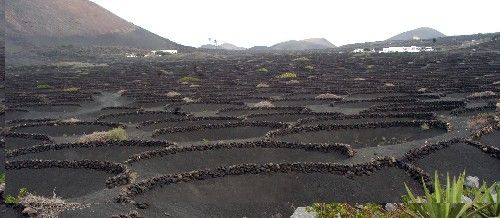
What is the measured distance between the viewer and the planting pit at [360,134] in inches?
1132

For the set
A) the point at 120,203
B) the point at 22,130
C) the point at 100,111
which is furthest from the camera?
the point at 100,111

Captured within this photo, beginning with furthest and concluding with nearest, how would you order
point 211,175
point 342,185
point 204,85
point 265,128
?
1. point 204,85
2. point 265,128
3. point 211,175
4. point 342,185

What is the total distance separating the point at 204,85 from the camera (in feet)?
221

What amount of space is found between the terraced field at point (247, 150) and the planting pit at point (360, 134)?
Result: 0.21 feet

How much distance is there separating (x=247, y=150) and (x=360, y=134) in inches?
310

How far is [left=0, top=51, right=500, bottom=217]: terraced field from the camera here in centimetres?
1981

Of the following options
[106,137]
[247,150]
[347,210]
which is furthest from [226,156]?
[347,210]

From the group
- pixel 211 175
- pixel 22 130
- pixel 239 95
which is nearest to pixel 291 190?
pixel 211 175

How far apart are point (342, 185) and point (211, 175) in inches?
227

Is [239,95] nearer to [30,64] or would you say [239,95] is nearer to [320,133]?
[320,133]

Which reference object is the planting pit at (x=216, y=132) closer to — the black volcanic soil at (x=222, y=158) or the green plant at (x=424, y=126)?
the black volcanic soil at (x=222, y=158)

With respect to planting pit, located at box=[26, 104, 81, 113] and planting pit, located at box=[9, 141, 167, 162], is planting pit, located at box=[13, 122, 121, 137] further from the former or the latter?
planting pit, located at box=[26, 104, 81, 113]

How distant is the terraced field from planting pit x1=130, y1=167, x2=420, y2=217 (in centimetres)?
→ 4

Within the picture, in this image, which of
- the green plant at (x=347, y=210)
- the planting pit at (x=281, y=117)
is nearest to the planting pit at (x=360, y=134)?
the planting pit at (x=281, y=117)
